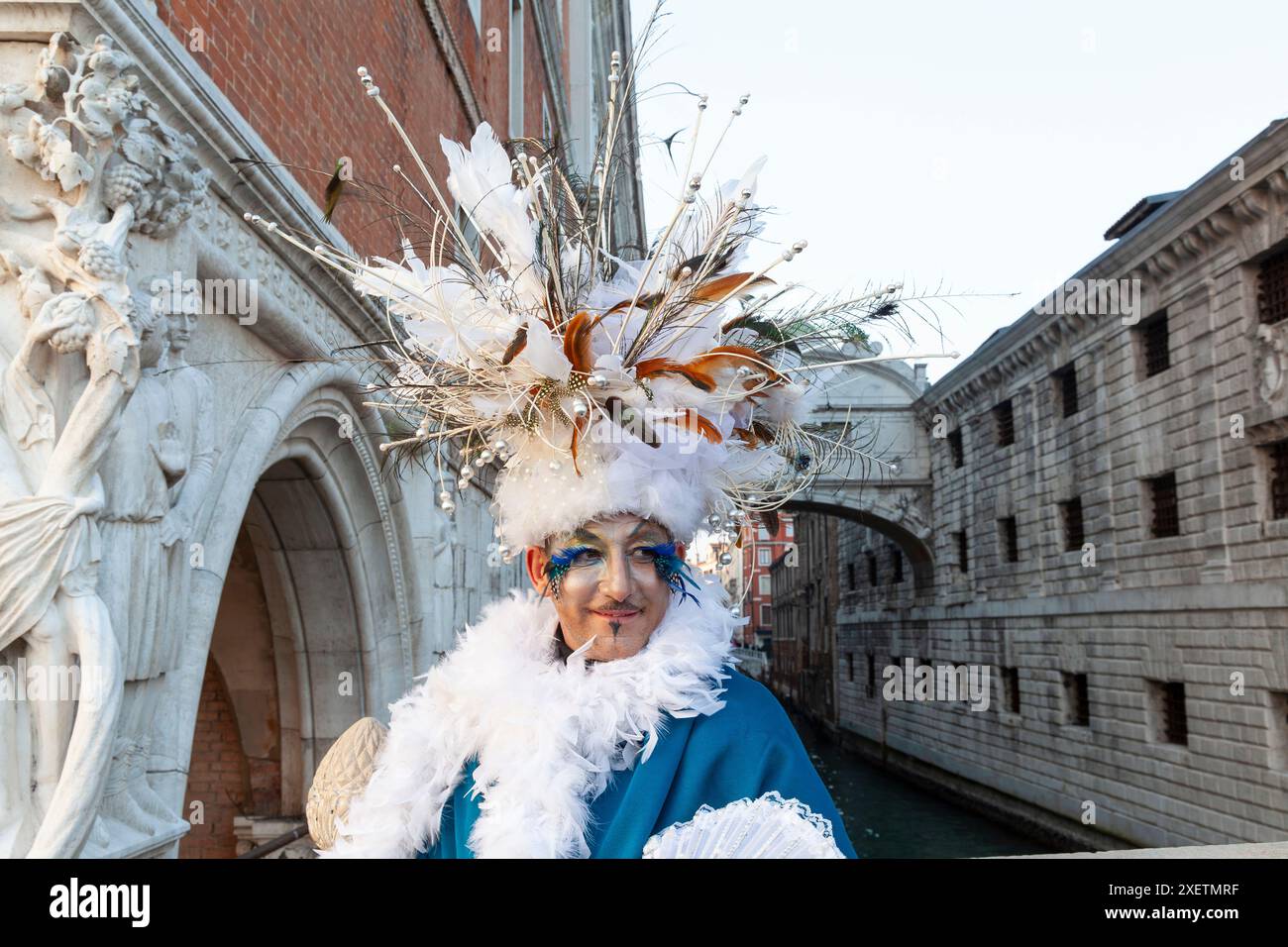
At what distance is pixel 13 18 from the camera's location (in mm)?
3389

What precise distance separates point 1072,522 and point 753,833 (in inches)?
796

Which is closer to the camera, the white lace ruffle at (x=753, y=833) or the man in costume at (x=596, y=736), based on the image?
the white lace ruffle at (x=753, y=833)

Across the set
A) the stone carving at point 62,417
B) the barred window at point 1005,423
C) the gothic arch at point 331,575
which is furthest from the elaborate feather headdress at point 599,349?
the barred window at point 1005,423

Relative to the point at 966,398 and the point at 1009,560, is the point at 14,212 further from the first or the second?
the point at 966,398

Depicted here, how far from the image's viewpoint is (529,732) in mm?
2125

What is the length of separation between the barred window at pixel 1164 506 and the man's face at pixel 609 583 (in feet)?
54.3

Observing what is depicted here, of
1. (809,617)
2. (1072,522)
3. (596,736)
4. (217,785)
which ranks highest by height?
(1072,522)

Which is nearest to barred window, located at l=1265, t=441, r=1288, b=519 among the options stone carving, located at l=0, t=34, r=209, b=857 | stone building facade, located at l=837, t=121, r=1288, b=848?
stone building facade, located at l=837, t=121, r=1288, b=848

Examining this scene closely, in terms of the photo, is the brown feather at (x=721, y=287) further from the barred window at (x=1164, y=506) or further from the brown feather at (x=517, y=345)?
the barred window at (x=1164, y=506)

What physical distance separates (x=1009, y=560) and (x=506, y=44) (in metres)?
16.2

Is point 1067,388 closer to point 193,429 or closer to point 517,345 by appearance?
point 193,429

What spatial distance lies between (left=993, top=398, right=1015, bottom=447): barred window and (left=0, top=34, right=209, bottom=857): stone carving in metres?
21.9

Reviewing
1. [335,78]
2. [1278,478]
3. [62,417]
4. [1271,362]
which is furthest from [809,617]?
[62,417]

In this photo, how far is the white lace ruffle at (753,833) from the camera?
1737 mm
